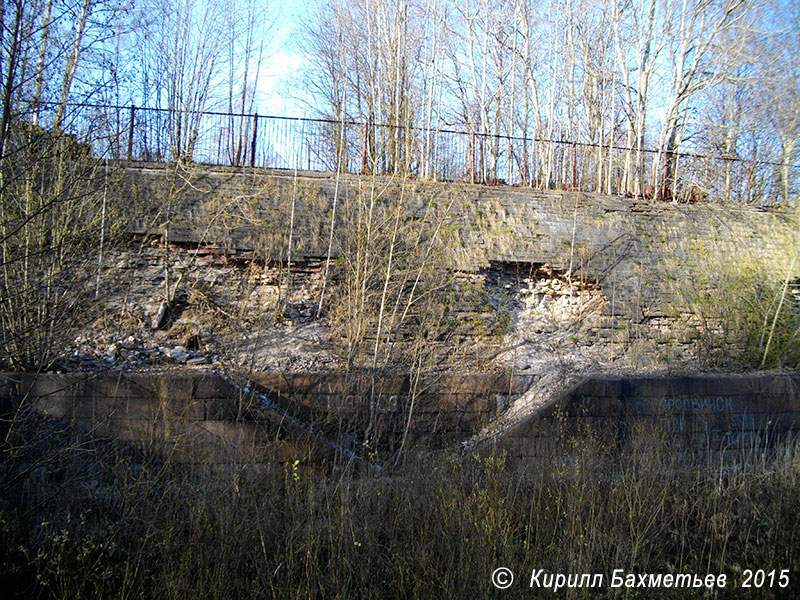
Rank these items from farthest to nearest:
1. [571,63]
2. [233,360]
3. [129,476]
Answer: [571,63] < [233,360] < [129,476]

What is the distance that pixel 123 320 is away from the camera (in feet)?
28.7

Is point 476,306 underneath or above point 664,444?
above

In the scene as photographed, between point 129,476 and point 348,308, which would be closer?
point 129,476

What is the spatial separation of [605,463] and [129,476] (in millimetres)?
4851

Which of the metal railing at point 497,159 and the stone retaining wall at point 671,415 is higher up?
the metal railing at point 497,159

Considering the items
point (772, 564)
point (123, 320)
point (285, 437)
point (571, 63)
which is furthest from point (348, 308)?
point (571, 63)

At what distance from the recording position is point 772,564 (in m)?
4.09

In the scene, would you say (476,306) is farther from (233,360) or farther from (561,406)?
(233,360)

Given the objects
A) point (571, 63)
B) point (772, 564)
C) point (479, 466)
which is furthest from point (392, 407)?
point (571, 63)

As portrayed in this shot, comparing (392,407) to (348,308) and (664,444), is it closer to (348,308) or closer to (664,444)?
(348,308)

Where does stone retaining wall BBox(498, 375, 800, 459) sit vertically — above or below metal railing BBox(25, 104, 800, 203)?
below

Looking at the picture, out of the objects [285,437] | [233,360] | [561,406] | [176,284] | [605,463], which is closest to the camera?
[605,463]

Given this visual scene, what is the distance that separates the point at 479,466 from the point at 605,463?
5.10ft

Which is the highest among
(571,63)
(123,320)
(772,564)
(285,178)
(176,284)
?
(571,63)
